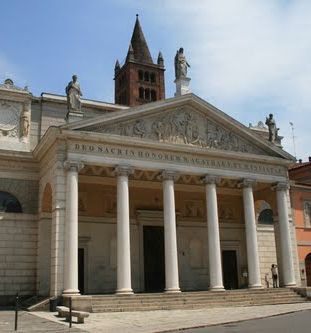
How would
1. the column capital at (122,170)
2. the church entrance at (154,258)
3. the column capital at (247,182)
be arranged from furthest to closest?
the church entrance at (154,258) < the column capital at (247,182) < the column capital at (122,170)

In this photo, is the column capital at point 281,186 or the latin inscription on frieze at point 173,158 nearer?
the latin inscription on frieze at point 173,158

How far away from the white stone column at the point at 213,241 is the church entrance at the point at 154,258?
16.9ft

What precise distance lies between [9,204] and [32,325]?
1280cm

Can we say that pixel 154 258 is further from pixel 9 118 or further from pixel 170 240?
pixel 9 118

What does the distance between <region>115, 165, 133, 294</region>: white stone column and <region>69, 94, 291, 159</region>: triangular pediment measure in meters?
2.43

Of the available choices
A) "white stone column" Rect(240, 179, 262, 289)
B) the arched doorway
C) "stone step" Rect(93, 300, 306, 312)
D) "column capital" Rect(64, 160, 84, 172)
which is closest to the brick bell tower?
the arched doorway

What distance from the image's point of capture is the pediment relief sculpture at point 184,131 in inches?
1113

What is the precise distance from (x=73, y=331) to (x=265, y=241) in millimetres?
22904

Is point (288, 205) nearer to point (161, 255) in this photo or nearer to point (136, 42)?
point (161, 255)

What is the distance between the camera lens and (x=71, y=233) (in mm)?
24953

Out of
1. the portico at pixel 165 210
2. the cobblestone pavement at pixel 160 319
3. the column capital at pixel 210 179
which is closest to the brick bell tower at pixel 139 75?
the portico at pixel 165 210

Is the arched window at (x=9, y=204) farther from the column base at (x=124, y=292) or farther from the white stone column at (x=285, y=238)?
the white stone column at (x=285, y=238)

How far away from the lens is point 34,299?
2664 centimetres

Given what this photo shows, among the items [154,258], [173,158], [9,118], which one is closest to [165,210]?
[173,158]
